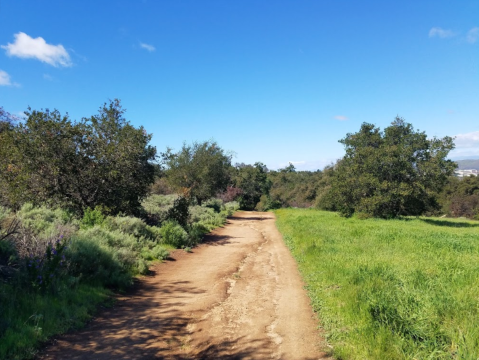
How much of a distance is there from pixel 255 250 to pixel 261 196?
127 feet

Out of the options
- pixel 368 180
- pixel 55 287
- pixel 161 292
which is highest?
pixel 368 180

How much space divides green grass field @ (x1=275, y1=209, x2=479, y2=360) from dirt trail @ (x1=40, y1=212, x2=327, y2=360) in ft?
1.54

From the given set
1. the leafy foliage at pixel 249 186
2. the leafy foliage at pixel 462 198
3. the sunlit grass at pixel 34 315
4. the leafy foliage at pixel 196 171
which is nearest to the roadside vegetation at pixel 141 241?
the sunlit grass at pixel 34 315

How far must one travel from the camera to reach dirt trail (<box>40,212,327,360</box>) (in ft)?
14.5

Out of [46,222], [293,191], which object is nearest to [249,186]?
[293,191]

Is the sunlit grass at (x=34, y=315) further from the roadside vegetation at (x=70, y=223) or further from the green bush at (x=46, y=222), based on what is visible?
the green bush at (x=46, y=222)

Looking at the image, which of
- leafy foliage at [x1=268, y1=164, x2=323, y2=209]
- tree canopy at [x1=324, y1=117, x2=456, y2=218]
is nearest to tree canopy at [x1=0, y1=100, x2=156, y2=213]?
tree canopy at [x1=324, y1=117, x2=456, y2=218]

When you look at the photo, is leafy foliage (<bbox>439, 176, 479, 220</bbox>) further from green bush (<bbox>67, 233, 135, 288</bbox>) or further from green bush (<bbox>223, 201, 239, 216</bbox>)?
green bush (<bbox>67, 233, 135, 288</bbox>)

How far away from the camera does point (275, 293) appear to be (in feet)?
23.6

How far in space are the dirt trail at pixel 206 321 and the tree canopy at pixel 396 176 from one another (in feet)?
60.5

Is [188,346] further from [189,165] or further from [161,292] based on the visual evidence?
[189,165]

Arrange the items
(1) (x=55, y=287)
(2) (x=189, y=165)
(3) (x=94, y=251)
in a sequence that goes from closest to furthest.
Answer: (1) (x=55, y=287), (3) (x=94, y=251), (2) (x=189, y=165)

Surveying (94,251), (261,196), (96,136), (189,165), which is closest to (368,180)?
(189,165)

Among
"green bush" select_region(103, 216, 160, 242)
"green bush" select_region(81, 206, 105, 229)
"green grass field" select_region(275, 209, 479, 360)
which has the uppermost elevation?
"green bush" select_region(81, 206, 105, 229)
